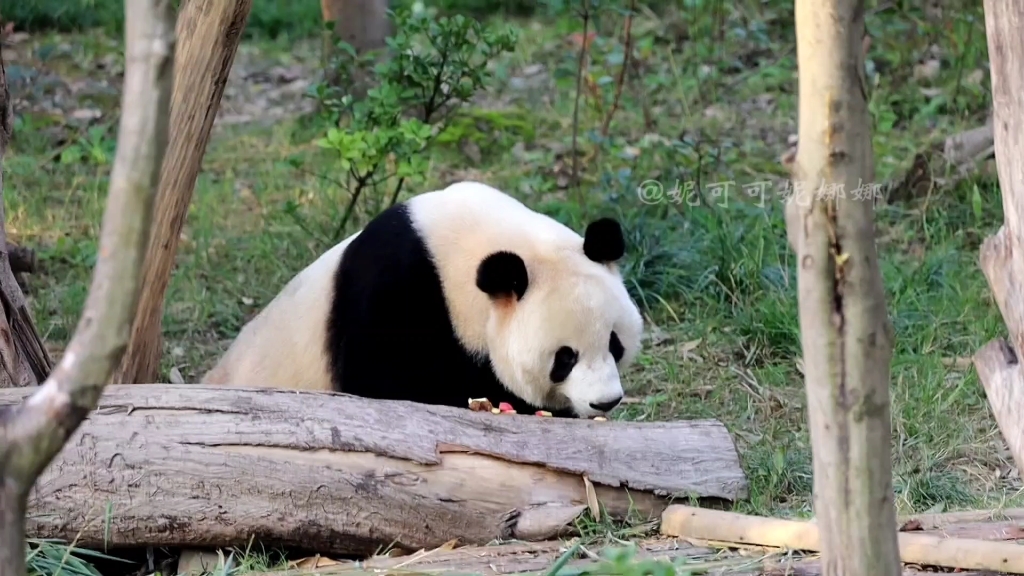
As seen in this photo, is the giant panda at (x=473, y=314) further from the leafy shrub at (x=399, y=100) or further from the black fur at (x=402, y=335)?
the leafy shrub at (x=399, y=100)

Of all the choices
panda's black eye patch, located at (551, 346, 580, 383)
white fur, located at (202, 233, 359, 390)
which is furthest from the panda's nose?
white fur, located at (202, 233, 359, 390)

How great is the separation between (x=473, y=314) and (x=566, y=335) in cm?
34

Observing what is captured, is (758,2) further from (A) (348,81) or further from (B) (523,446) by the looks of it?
(B) (523,446)

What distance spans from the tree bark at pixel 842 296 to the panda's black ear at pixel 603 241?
1.81 metres

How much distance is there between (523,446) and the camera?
3.32 meters

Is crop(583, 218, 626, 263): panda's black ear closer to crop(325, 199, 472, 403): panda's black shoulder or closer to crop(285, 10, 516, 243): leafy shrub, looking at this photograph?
crop(325, 199, 472, 403): panda's black shoulder

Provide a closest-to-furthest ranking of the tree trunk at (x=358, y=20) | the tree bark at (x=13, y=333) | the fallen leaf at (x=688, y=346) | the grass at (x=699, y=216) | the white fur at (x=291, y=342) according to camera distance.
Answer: the tree bark at (x=13, y=333) < the white fur at (x=291, y=342) < the grass at (x=699, y=216) < the fallen leaf at (x=688, y=346) < the tree trunk at (x=358, y=20)

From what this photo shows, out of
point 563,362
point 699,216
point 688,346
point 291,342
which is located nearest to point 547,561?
point 563,362

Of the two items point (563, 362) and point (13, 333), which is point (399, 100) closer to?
point (563, 362)

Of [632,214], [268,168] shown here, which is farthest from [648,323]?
[268,168]

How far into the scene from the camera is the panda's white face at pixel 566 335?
3.65 m

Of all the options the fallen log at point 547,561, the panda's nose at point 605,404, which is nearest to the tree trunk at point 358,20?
the panda's nose at point 605,404

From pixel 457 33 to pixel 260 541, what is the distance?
321 centimetres

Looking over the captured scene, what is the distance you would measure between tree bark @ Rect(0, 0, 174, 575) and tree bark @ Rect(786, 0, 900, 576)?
98cm
